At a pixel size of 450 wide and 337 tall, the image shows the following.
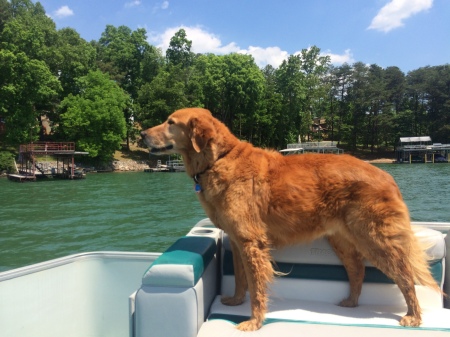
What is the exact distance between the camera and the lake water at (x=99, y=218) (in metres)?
11.1

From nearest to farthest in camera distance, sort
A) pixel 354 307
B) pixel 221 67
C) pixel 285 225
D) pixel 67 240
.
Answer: pixel 285 225 < pixel 354 307 < pixel 67 240 < pixel 221 67

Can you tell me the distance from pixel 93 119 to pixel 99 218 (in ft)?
108

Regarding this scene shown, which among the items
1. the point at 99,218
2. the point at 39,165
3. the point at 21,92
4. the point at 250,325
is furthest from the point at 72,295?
the point at 21,92

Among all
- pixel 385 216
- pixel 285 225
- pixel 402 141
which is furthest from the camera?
pixel 402 141

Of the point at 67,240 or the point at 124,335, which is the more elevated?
the point at 124,335

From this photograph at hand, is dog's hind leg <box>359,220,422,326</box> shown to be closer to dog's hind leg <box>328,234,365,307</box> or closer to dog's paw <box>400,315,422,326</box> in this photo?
dog's paw <box>400,315,422,326</box>

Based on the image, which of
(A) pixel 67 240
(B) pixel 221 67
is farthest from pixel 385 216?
(B) pixel 221 67

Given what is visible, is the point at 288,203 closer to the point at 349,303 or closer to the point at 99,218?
the point at 349,303

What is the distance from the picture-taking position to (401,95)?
2886 inches

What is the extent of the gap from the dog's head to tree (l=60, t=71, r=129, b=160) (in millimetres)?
43908

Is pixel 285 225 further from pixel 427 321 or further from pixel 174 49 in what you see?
pixel 174 49

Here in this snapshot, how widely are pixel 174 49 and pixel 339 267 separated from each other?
2645 inches

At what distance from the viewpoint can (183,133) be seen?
3014mm

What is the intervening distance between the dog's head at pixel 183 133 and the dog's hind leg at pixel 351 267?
1395 mm
